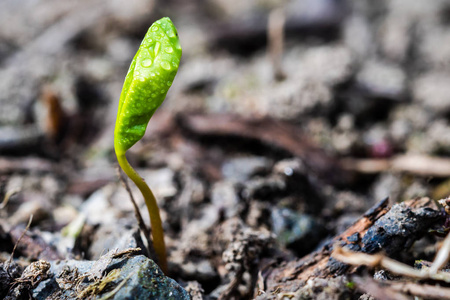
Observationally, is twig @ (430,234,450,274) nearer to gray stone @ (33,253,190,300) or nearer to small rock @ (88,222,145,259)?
gray stone @ (33,253,190,300)

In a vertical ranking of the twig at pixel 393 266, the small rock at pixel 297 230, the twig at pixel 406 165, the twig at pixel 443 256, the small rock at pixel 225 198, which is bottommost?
the small rock at pixel 297 230

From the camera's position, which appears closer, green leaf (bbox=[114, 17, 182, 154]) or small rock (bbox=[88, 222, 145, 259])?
green leaf (bbox=[114, 17, 182, 154])

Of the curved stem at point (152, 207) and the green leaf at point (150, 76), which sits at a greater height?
the green leaf at point (150, 76)

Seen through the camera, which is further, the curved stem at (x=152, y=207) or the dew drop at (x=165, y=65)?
the curved stem at (x=152, y=207)

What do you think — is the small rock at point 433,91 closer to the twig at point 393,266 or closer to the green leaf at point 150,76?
the twig at point 393,266

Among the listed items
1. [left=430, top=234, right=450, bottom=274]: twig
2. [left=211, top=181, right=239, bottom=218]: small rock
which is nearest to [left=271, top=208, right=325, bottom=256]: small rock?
[left=211, top=181, right=239, bottom=218]: small rock

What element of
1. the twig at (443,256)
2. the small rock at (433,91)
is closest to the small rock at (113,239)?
the twig at (443,256)
